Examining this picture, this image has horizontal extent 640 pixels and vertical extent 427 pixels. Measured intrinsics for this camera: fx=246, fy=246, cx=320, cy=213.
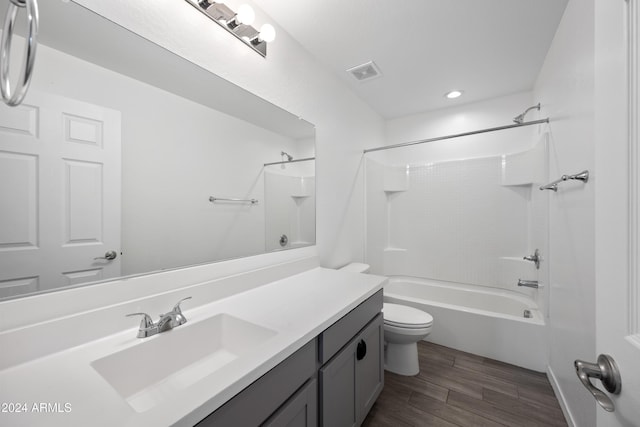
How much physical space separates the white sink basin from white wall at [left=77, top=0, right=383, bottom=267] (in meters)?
1.08

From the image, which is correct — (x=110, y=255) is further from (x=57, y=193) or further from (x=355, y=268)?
(x=355, y=268)

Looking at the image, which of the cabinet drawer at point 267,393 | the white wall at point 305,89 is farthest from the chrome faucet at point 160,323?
the white wall at point 305,89

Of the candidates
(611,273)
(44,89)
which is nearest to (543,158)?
(611,273)

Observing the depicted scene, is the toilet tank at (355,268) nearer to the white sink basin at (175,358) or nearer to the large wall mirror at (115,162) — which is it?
the large wall mirror at (115,162)

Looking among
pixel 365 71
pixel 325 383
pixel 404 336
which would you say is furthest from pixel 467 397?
pixel 365 71

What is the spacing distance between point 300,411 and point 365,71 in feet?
7.65

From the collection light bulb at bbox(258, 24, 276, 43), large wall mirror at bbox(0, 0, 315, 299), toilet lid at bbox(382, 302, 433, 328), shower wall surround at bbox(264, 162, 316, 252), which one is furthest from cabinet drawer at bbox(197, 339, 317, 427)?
light bulb at bbox(258, 24, 276, 43)

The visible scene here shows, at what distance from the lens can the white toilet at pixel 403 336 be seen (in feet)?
5.74

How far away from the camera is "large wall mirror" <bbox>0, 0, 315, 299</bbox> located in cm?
72

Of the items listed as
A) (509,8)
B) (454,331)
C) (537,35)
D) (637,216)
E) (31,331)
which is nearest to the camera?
(637,216)

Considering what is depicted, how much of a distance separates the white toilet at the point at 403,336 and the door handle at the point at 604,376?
1.35 metres

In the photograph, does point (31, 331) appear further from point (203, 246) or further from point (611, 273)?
point (611, 273)

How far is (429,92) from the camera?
2521mm

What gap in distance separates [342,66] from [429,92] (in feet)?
3.44
